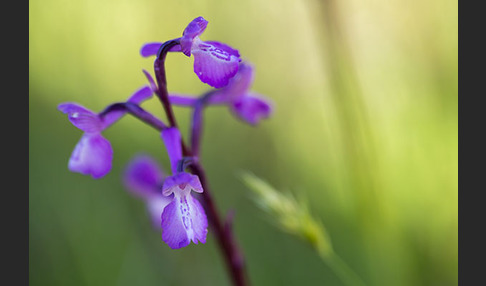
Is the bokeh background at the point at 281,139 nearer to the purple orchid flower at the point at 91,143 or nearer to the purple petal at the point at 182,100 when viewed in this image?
the purple petal at the point at 182,100

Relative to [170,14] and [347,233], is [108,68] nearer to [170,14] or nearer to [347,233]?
[170,14]

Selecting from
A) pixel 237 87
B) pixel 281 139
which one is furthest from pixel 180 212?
pixel 281 139

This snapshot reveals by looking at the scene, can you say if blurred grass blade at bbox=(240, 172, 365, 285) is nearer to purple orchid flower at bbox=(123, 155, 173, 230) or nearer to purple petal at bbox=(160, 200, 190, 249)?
purple petal at bbox=(160, 200, 190, 249)

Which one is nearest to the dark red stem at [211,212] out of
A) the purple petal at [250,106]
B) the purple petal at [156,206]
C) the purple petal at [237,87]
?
the purple petal at [237,87]

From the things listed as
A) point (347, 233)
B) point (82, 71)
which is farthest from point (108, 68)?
point (347, 233)

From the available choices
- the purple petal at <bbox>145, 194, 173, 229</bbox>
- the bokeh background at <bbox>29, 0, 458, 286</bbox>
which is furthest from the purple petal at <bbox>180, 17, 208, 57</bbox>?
the purple petal at <bbox>145, 194, 173, 229</bbox>
